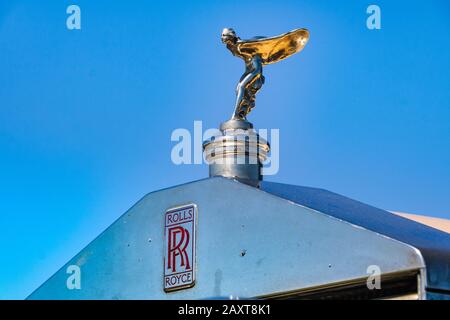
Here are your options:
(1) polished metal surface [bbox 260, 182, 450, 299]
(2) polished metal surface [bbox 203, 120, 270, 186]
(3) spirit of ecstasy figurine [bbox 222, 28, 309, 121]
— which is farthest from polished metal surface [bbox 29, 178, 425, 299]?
(3) spirit of ecstasy figurine [bbox 222, 28, 309, 121]

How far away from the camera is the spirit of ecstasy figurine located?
10.5m

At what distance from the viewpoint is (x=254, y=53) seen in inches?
418

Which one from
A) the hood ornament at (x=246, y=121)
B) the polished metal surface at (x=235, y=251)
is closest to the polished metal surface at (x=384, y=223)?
the polished metal surface at (x=235, y=251)

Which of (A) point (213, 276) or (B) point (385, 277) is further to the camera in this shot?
(A) point (213, 276)

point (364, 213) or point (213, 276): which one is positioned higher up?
point (364, 213)

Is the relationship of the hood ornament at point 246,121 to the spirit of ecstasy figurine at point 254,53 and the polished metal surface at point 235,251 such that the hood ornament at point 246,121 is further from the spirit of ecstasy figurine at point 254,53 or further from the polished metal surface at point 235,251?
the polished metal surface at point 235,251

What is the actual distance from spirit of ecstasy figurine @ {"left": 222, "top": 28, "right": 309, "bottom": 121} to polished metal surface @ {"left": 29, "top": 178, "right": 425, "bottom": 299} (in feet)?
3.95

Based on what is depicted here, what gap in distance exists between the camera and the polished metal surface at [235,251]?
27.7 ft

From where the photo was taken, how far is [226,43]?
34.8 ft

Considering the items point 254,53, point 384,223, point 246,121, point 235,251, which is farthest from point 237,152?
point 384,223

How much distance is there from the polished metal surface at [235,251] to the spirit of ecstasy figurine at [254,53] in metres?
1.20
